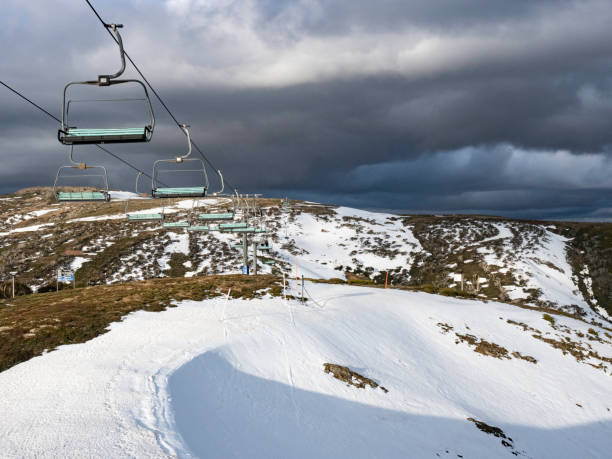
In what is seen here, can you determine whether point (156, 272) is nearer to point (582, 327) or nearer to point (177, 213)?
point (177, 213)

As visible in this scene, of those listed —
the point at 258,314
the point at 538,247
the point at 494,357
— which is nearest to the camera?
the point at 258,314

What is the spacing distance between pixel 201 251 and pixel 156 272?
10.6m

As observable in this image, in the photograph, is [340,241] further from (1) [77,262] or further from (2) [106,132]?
(2) [106,132]

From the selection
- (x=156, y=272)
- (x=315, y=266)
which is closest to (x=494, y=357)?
(x=315, y=266)

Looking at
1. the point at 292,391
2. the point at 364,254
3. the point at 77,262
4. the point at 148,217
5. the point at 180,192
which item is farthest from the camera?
the point at 364,254

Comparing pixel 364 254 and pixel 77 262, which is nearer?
pixel 77 262

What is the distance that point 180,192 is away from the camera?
19.2 metres

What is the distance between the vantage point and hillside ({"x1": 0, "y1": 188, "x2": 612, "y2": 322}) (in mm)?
55188

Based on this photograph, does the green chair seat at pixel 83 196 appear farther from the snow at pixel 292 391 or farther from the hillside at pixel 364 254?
the hillside at pixel 364 254

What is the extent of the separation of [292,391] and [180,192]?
1171 centimetres

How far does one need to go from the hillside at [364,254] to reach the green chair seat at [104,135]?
33168mm

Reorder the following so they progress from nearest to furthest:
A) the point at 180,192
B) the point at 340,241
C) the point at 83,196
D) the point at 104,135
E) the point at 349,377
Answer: the point at 104,135 < the point at 83,196 < the point at 349,377 < the point at 180,192 < the point at 340,241

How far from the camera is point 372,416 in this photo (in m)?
13.5

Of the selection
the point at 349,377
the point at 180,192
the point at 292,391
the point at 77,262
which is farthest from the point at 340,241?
the point at 292,391
